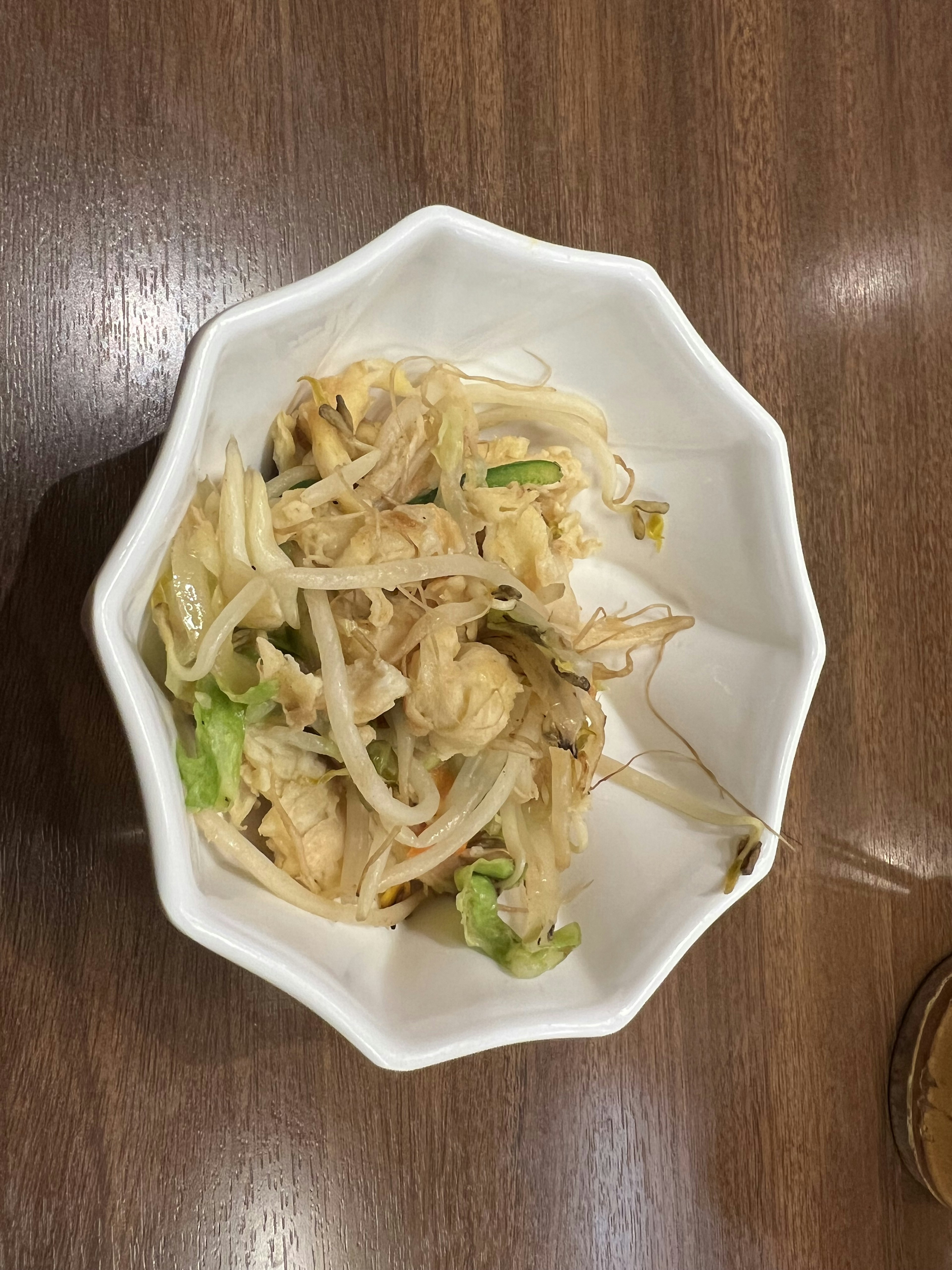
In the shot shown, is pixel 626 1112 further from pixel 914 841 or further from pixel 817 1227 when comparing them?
pixel 914 841

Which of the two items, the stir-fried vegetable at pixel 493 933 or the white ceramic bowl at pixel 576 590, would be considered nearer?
the white ceramic bowl at pixel 576 590

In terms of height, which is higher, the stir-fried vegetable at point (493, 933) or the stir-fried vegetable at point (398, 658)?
the stir-fried vegetable at point (398, 658)

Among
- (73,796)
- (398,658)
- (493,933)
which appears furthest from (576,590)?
(73,796)

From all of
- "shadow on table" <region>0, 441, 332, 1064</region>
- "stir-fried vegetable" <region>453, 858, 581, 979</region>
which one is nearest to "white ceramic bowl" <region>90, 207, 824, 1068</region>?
"stir-fried vegetable" <region>453, 858, 581, 979</region>

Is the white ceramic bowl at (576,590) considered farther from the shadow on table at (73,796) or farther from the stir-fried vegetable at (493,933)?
the shadow on table at (73,796)

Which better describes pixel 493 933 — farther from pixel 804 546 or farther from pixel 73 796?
pixel 804 546

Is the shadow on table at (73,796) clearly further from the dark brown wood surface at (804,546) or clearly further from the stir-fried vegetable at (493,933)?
the stir-fried vegetable at (493,933)

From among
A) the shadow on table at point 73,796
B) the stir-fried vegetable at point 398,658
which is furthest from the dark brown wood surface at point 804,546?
the stir-fried vegetable at point 398,658
